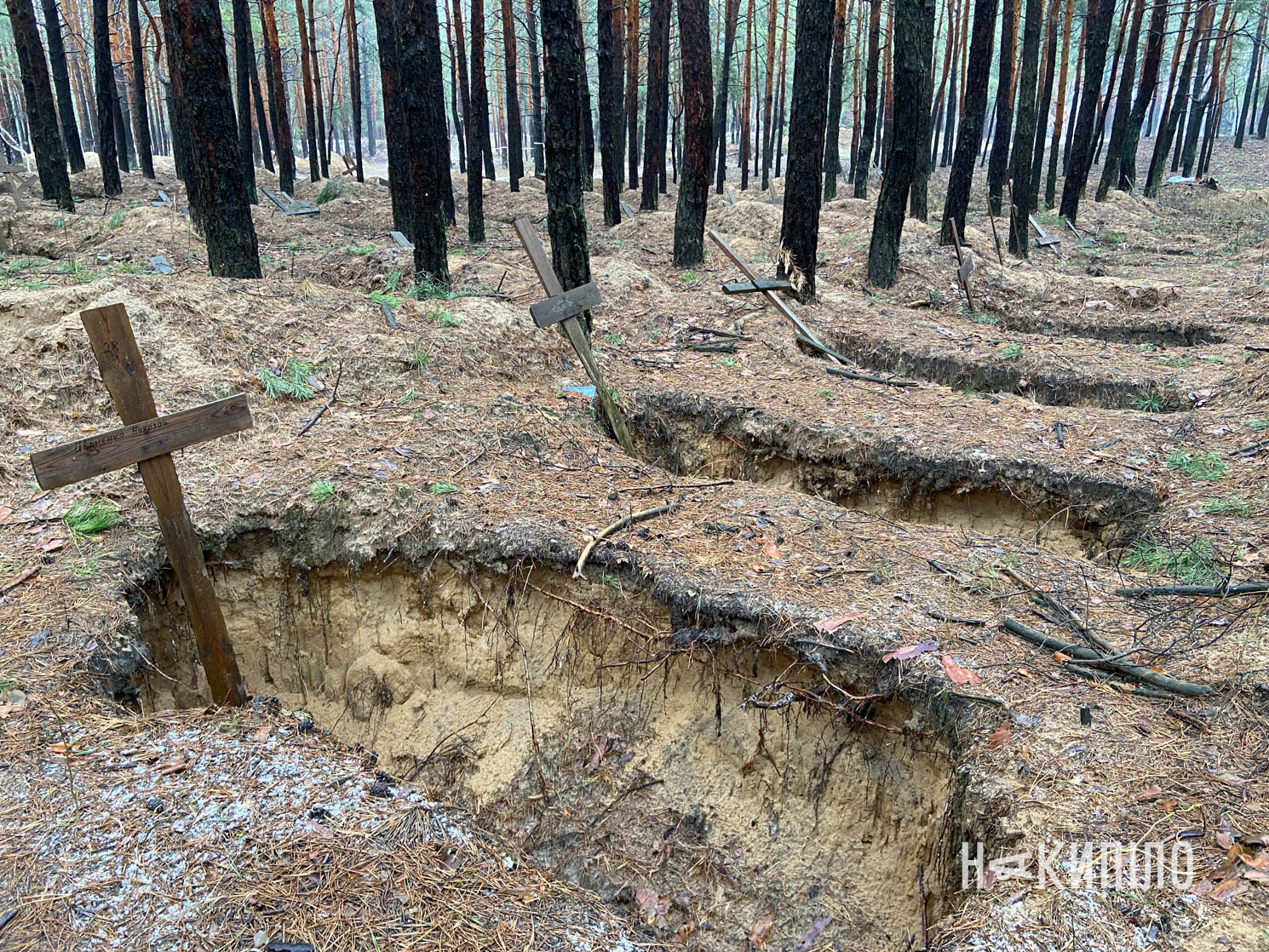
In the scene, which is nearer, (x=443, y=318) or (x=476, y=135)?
(x=443, y=318)

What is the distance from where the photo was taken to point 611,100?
61.4 feet

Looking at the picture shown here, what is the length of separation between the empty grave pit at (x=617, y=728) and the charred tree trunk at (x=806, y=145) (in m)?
7.57

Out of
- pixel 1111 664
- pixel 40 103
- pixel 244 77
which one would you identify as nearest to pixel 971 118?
pixel 1111 664

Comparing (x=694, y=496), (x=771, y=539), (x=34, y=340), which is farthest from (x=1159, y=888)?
(x=34, y=340)

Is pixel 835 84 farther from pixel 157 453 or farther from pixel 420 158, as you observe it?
pixel 157 453

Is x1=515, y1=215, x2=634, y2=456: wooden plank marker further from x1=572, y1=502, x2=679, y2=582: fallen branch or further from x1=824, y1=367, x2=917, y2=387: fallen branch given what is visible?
x1=824, y1=367, x2=917, y2=387: fallen branch

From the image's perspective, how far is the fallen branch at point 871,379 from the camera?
824 cm

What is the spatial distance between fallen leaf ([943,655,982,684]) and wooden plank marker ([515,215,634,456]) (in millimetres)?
3531

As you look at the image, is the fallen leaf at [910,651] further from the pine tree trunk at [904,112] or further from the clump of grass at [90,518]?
the pine tree trunk at [904,112]

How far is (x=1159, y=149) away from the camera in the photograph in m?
23.1

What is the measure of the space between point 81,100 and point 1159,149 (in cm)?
4514

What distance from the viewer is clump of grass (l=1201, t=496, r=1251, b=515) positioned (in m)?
5.35

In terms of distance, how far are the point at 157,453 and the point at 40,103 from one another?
1334 cm

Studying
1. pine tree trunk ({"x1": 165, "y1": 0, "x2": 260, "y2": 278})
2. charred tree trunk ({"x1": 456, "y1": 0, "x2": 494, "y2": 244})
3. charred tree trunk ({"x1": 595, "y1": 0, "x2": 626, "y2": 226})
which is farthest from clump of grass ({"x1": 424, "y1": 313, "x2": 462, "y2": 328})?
charred tree trunk ({"x1": 595, "y1": 0, "x2": 626, "y2": 226})
